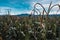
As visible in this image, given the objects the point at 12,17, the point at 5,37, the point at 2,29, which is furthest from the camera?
the point at 12,17

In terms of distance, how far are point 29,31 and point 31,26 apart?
0.30 m

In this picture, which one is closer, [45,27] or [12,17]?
[45,27]

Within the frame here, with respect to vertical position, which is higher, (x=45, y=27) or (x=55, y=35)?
(x=45, y=27)

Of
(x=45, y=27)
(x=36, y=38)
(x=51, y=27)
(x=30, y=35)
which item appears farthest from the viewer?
(x=51, y=27)

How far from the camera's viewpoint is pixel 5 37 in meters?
3.49

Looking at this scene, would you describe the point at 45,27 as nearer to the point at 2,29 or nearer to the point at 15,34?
the point at 15,34

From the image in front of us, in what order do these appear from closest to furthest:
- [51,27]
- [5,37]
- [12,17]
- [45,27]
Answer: [45,27] → [51,27] → [5,37] → [12,17]

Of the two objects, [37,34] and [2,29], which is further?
[2,29]

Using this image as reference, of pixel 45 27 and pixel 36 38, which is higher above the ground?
pixel 45 27

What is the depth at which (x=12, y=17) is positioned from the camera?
4.62m

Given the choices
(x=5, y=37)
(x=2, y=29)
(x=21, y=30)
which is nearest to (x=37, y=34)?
(x=21, y=30)

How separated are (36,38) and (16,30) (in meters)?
0.67

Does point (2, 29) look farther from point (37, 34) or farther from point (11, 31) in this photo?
point (37, 34)

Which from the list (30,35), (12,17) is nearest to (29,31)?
(30,35)
